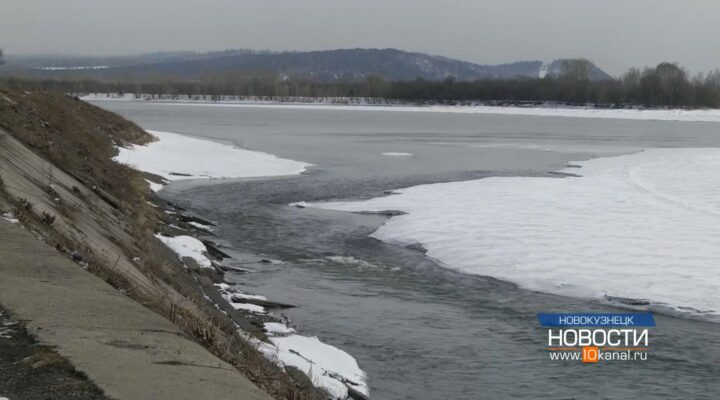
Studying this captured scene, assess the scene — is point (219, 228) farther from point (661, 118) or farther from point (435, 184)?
point (661, 118)

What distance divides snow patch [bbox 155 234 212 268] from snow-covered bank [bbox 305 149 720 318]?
4.58m

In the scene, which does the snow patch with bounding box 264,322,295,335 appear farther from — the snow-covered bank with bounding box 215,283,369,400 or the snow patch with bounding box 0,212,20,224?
the snow patch with bounding box 0,212,20,224

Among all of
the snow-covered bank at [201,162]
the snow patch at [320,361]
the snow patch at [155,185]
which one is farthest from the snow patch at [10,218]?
the snow-covered bank at [201,162]

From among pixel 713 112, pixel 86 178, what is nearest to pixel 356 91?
pixel 713 112

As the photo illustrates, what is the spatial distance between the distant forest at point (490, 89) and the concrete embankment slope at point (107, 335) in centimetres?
9141

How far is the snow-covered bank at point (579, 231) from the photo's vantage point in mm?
12945

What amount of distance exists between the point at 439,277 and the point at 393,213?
7099 mm

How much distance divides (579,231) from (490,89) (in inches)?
5038

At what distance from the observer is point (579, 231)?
16906mm

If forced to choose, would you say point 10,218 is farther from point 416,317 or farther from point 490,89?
point 490,89

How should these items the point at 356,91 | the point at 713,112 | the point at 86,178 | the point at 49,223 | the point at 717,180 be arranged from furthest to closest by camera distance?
1. the point at 356,91
2. the point at 713,112
3. the point at 717,180
4. the point at 86,178
5. the point at 49,223

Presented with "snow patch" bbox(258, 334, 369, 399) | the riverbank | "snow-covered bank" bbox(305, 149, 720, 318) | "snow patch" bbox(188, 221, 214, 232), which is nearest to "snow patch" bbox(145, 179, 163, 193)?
"snow-covered bank" bbox(305, 149, 720, 318)

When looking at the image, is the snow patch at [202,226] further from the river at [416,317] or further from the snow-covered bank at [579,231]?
the snow-covered bank at [579,231]

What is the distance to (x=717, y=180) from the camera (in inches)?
1019
